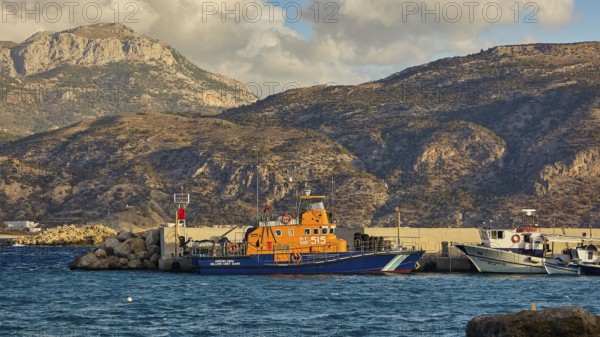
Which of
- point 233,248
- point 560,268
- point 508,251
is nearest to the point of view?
point 233,248

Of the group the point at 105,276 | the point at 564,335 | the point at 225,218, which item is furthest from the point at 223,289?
the point at 225,218

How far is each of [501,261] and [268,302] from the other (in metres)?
26.8

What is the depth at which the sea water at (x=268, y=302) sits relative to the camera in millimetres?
40250

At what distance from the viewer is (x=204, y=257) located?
69562 mm

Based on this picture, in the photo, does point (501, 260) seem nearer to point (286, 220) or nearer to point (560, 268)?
point (560, 268)

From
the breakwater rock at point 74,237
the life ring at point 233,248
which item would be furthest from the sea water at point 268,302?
the breakwater rock at point 74,237

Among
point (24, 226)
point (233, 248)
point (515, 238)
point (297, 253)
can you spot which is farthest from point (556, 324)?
point (24, 226)

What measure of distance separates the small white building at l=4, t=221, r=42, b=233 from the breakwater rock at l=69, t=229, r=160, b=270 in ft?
357

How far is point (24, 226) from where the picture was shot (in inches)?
7485

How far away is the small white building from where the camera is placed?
18588 centimetres

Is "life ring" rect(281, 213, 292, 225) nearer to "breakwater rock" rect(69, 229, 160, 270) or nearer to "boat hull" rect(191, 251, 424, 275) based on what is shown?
"boat hull" rect(191, 251, 424, 275)

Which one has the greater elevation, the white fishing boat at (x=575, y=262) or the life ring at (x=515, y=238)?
the life ring at (x=515, y=238)

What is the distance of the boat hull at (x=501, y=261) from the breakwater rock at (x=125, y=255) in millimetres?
24173

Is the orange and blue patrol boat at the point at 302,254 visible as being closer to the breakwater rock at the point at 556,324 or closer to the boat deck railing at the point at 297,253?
the boat deck railing at the point at 297,253
